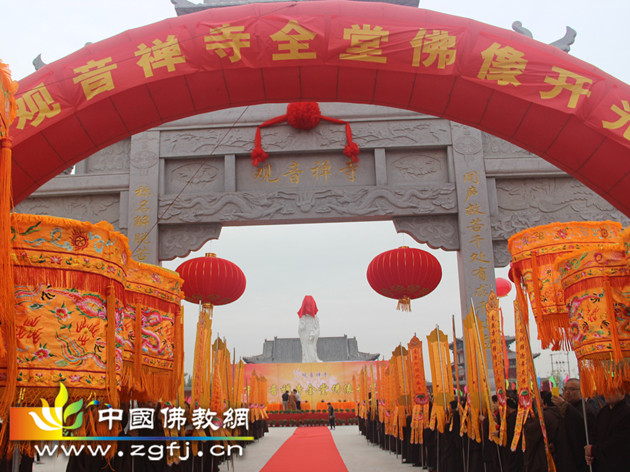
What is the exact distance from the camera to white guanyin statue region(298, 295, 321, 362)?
704 inches

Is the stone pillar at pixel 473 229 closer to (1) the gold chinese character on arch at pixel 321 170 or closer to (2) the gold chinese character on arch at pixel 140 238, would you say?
(1) the gold chinese character on arch at pixel 321 170

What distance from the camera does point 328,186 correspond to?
8.67 meters

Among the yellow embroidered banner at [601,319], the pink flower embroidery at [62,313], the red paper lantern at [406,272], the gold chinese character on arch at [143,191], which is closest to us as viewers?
the pink flower embroidery at [62,313]

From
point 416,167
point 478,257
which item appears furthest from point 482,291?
point 416,167

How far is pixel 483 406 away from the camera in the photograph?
4.26 m

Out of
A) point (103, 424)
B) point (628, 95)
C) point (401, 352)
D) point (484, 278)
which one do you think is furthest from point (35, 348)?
point (484, 278)

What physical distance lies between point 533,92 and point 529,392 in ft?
6.13

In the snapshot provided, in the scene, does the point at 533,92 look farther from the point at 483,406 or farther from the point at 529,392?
the point at 483,406

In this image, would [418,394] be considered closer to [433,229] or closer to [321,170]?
[433,229]

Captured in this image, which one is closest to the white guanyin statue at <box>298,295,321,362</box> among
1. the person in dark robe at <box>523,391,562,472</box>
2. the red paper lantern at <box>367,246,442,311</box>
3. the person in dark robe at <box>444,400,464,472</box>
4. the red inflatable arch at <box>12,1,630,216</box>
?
the red paper lantern at <box>367,246,442,311</box>

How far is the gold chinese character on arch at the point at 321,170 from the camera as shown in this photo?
346 inches

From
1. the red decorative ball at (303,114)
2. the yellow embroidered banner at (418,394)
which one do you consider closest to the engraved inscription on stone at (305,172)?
the red decorative ball at (303,114)

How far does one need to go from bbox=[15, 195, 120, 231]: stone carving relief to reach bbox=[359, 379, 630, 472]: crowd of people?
5.74 m

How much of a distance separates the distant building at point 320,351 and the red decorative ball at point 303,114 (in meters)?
15.0
